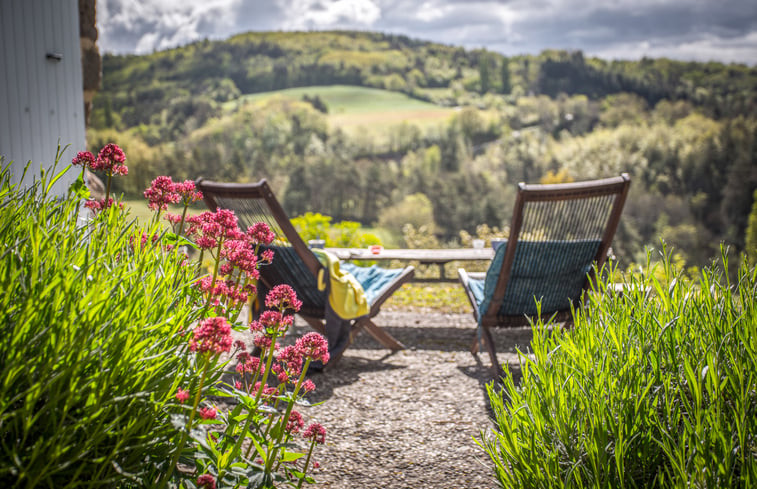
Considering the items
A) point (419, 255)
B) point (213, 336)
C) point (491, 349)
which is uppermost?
point (213, 336)

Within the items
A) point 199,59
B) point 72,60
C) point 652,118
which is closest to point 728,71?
point 652,118

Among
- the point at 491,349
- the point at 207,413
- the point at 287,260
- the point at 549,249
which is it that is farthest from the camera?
the point at 287,260

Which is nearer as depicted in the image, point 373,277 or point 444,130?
point 373,277

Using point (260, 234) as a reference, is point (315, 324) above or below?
below

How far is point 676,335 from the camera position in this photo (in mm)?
1353

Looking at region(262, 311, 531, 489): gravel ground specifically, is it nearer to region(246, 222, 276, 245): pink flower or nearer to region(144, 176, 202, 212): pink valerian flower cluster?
region(246, 222, 276, 245): pink flower

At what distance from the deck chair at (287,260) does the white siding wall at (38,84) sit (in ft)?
3.16

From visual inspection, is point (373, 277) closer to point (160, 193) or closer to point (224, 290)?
point (160, 193)

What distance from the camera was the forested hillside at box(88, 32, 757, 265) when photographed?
18.1 meters

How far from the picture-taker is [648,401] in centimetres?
120

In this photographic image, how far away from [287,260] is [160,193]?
70.1 inches

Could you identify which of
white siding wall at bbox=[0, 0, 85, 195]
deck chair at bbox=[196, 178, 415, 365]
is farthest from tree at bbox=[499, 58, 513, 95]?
deck chair at bbox=[196, 178, 415, 365]

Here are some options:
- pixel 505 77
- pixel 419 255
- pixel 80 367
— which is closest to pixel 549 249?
pixel 419 255

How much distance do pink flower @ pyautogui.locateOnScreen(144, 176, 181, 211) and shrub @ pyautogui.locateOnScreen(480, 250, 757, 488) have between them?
916mm
